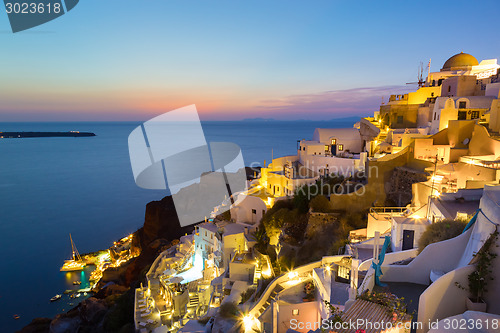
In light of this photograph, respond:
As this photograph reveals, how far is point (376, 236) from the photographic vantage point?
731 centimetres

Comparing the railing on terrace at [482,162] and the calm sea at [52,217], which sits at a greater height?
the railing on terrace at [482,162]

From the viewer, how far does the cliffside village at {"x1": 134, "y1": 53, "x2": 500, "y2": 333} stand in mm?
5797

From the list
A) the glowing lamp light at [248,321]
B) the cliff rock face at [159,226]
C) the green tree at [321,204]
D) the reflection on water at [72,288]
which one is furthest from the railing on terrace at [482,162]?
the reflection on water at [72,288]

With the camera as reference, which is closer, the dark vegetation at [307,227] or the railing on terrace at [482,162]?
the railing on terrace at [482,162]

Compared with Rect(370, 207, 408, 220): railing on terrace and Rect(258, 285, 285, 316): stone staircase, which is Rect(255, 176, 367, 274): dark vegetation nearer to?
Rect(370, 207, 408, 220): railing on terrace

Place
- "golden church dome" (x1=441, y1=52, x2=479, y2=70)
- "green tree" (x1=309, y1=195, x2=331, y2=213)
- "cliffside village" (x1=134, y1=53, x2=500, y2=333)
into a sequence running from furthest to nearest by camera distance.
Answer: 1. "golden church dome" (x1=441, y1=52, x2=479, y2=70)
2. "green tree" (x1=309, y1=195, x2=331, y2=213)
3. "cliffside village" (x1=134, y1=53, x2=500, y2=333)

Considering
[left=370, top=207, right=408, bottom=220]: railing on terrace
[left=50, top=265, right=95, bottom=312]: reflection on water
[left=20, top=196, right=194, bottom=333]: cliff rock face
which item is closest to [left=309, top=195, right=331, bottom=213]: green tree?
[left=370, top=207, right=408, bottom=220]: railing on terrace

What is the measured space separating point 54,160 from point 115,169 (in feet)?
79.6

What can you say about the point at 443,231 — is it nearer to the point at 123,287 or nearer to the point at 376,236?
the point at 376,236

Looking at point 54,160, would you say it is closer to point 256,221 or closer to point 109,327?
point 109,327

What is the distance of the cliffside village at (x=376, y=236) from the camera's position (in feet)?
19.0

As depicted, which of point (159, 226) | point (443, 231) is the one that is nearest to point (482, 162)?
point (443, 231)

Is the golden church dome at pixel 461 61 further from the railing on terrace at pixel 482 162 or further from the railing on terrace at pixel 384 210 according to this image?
the railing on terrace at pixel 384 210

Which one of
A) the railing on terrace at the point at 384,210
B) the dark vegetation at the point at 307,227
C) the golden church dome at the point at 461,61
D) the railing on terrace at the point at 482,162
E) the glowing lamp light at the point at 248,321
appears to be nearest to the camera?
the railing on terrace at the point at 482,162
